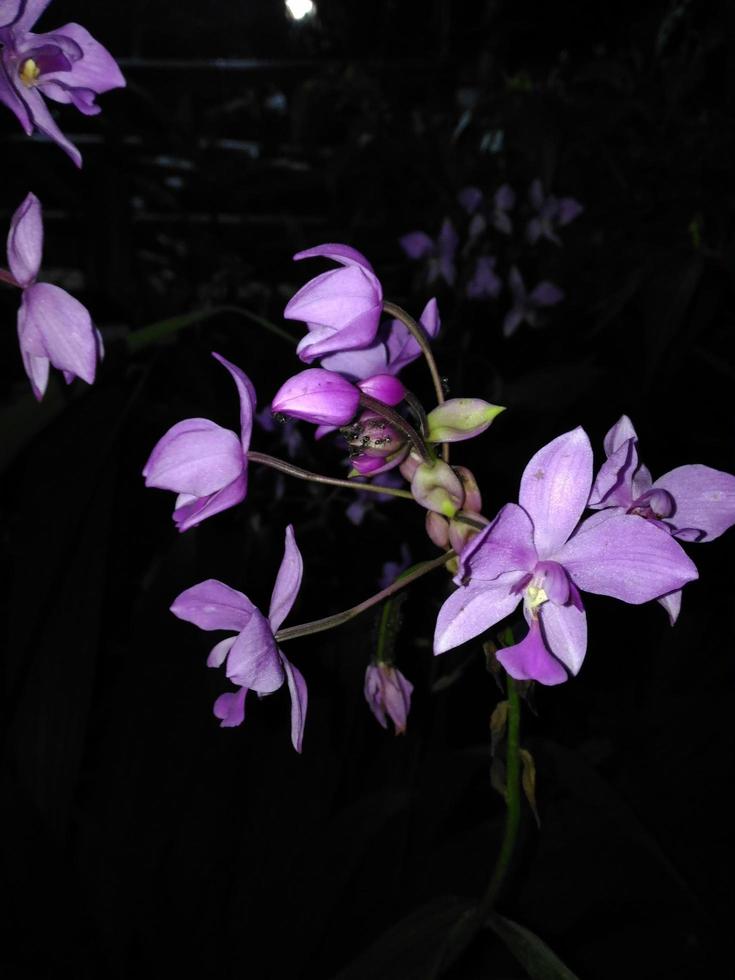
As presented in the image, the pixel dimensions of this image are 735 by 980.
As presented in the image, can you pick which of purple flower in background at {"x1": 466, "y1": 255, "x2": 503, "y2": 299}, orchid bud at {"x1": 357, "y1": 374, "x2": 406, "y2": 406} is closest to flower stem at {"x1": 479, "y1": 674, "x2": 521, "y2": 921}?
orchid bud at {"x1": 357, "y1": 374, "x2": 406, "y2": 406}

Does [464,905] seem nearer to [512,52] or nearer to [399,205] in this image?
[399,205]

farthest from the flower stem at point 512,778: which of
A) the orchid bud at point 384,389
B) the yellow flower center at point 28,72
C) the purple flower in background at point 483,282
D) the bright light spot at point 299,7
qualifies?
the bright light spot at point 299,7

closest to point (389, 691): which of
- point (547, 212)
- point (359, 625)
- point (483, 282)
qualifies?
point (359, 625)

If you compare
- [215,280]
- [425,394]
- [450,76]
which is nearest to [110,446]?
[425,394]

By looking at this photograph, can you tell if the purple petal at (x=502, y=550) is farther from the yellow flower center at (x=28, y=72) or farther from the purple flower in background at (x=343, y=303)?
the yellow flower center at (x=28, y=72)

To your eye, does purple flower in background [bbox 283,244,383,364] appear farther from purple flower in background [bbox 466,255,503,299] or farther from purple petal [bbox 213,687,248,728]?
purple flower in background [bbox 466,255,503,299]

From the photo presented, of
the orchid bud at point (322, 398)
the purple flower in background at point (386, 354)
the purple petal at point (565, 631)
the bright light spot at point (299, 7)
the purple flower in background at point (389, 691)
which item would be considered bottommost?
the purple flower in background at point (389, 691)

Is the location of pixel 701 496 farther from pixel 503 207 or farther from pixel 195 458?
pixel 503 207
